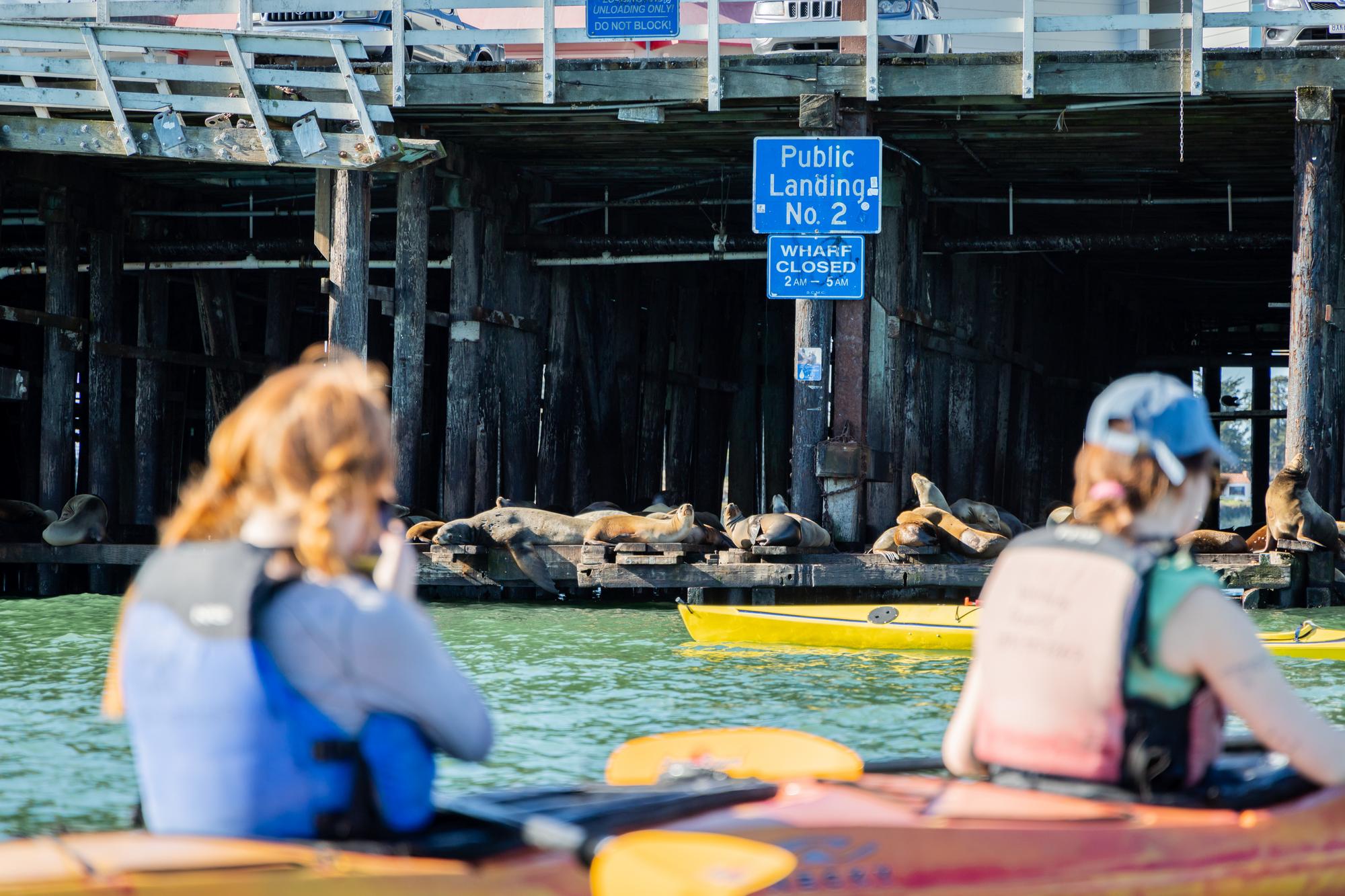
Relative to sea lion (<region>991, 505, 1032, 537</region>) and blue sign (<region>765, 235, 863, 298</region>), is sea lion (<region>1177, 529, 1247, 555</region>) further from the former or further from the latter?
blue sign (<region>765, 235, 863, 298</region>)

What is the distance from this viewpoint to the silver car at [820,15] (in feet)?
45.5

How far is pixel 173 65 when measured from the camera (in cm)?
1388

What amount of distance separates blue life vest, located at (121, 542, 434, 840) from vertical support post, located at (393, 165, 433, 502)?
1161 cm

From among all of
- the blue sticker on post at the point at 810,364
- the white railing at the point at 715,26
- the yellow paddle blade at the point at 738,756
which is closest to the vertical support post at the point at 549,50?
the white railing at the point at 715,26

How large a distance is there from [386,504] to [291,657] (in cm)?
51

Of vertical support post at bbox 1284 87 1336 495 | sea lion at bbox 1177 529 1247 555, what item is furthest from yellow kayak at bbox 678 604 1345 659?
vertical support post at bbox 1284 87 1336 495

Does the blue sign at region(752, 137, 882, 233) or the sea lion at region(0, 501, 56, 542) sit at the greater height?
the blue sign at region(752, 137, 882, 233)

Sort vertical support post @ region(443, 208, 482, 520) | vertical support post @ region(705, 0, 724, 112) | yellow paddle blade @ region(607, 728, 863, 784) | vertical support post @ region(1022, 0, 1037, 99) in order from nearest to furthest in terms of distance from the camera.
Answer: yellow paddle blade @ region(607, 728, 863, 784), vertical support post @ region(1022, 0, 1037, 99), vertical support post @ region(705, 0, 724, 112), vertical support post @ region(443, 208, 482, 520)

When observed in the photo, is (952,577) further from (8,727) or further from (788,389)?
(788,389)

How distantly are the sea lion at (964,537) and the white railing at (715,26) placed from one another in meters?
3.37

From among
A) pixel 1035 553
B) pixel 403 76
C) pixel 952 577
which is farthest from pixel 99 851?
pixel 403 76

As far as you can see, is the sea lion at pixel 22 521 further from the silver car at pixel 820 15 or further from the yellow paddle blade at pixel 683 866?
the yellow paddle blade at pixel 683 866

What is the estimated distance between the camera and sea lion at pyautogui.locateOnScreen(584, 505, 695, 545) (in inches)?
537

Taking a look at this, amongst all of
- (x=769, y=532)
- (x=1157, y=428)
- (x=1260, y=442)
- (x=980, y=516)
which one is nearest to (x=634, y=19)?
(x=769, y=532)
